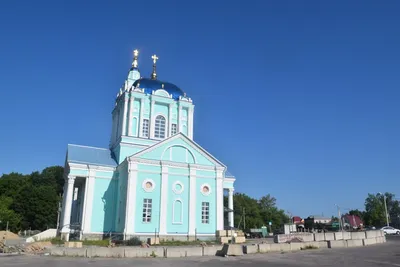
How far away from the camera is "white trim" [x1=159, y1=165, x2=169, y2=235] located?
92.8ft

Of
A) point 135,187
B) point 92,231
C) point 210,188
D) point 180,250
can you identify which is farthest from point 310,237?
point 92,231

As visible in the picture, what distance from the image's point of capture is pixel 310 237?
2166cm

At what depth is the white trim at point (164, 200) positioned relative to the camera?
2828 centimetres

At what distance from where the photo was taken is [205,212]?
3073 centimetres

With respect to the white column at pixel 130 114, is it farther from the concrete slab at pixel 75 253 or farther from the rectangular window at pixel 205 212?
the concrete slab at pixel 75 253

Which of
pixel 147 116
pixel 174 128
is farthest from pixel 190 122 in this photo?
pixel 147 116

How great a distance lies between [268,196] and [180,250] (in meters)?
70.4

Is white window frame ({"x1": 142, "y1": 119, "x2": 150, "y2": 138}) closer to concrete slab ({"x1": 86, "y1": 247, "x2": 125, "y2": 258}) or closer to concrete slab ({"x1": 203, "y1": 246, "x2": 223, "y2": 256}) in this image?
concrete slab ({"x1": 86, "y1": 247, "x2": 125, "y2": 258})

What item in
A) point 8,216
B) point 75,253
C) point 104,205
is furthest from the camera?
point 8,216

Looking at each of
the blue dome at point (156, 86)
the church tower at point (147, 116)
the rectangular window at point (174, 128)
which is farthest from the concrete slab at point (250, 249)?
the blue dome at point (156, 86)

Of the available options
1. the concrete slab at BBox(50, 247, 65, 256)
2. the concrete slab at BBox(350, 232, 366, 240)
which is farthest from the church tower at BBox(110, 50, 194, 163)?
the concrete slab at BBox(350, 232, 366, 240)

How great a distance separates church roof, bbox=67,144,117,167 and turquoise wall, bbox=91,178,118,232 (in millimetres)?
1903

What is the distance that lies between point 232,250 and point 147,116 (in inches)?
880

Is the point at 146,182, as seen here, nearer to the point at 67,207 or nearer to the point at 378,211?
the point at 67,207
